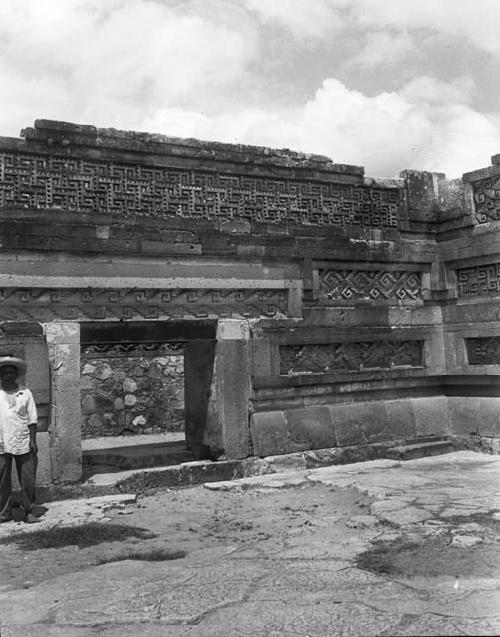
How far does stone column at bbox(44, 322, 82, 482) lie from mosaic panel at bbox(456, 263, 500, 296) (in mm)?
5107

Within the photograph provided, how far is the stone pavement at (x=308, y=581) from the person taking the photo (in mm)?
3178

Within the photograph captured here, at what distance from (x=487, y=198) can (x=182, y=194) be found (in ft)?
13.0

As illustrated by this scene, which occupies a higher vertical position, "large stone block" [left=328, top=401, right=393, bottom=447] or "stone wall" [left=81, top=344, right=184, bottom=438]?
"stone wall" [left=81, top=344, right=184, bottom=438]

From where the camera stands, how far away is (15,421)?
5.93 meters

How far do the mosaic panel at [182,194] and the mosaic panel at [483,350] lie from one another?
6.23 ft

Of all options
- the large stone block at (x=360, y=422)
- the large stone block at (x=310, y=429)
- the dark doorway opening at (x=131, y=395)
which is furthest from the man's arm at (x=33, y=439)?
the dark doorway opening at (x=131, y=395)

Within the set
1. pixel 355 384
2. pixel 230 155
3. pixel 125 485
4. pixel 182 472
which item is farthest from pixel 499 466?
pixel 230 155

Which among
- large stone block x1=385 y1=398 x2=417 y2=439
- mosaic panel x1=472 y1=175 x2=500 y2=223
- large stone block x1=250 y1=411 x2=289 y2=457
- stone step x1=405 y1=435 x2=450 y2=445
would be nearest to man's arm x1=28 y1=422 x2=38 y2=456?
large stone block x1=250 y1=411 x2=289 y2=457

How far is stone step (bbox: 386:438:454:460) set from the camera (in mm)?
8047

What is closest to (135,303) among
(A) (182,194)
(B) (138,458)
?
(A) (182,194)

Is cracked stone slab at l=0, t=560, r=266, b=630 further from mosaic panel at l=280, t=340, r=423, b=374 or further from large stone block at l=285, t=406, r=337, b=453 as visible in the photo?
mosaic panel at l=280, t=340, r=423, b=374

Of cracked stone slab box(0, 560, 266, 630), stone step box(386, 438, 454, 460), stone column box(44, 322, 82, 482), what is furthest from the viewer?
stone step box(386, 438, 454, 460)

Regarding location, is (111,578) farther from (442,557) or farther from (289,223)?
(289,223)

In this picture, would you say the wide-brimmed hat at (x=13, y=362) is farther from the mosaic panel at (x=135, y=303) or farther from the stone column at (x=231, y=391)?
the stone column at (x=231, y=391)
